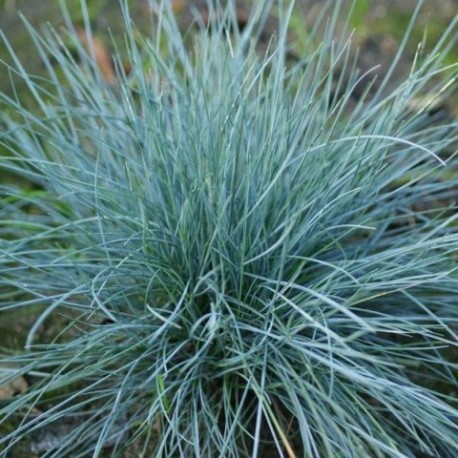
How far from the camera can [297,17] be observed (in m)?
2.23

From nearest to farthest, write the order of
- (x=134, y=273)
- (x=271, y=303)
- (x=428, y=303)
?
1. (x=271, y=303)
2. (x=134, y=273)
3. (x=428, y=303)

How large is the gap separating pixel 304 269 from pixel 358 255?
18 cm

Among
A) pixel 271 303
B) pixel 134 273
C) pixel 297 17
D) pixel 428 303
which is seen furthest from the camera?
pixel 297 17

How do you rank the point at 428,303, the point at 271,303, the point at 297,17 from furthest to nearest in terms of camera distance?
the point at 297,17
the point at 428,303
the point at 271,303

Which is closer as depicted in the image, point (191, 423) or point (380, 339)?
point (191, 423)

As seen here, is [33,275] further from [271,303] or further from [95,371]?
[271,303]

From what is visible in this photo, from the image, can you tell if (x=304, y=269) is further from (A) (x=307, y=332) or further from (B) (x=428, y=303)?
(B) (x=428, y=303)

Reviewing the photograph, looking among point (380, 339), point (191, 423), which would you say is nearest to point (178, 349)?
point (191, 423)

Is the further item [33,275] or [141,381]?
[33,275]

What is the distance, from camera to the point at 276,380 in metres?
1.39

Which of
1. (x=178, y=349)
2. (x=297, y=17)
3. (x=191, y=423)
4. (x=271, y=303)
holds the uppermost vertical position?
(x=297, y=17)

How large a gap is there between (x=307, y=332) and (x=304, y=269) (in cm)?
12

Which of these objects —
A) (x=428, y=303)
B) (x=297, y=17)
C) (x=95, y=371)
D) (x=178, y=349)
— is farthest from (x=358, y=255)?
(x=297, y=17)

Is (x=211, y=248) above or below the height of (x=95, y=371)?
above
